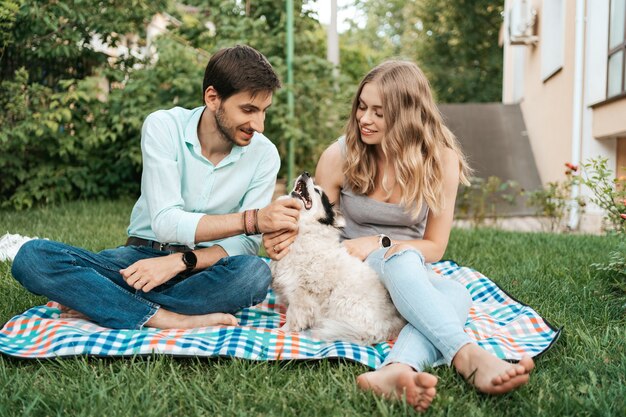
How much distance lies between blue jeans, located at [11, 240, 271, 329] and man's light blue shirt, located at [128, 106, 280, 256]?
0.19 m

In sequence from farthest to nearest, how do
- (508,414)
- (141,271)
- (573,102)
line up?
(573,102), (141,271), (508,414)

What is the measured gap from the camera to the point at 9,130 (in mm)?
6020

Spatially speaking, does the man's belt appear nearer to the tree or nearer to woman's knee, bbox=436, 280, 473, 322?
woman's knee, bbox=436, 280, 473, 322

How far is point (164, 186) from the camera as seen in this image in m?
2.90

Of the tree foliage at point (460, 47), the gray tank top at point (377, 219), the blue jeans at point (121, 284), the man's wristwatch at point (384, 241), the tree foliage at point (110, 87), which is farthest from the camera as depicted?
the tree foliage at point (460, 47)

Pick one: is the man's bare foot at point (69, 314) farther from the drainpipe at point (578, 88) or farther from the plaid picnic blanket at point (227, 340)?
the drainpipe at point (578, 88)

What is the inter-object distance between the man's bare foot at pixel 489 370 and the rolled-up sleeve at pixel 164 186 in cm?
136

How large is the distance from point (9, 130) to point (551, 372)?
5.69 metres

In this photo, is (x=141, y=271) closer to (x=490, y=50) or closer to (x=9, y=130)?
(x=9, y=130)

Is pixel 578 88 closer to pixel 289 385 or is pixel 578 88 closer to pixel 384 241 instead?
pixel 384 241

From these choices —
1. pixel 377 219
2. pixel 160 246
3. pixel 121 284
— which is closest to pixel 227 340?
pixel 121 284

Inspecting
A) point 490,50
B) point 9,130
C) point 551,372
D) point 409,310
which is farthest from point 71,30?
point 490,50

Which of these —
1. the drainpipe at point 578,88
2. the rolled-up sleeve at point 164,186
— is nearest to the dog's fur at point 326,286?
the rolled-up sleeve at point 164,186

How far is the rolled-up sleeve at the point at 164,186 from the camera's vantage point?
2.81 meters
